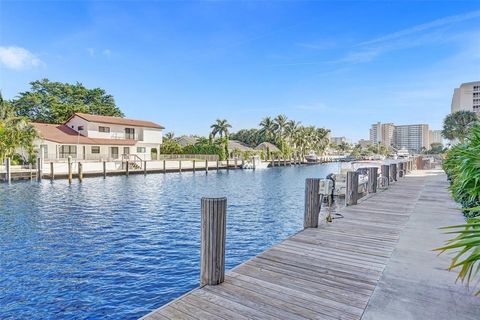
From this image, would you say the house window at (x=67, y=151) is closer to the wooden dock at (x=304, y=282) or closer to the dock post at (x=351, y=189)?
the dock post at (x=351, y=189)

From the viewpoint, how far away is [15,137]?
95.7 ft

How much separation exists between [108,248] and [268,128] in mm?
66893

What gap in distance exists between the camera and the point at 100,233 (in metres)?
10.6

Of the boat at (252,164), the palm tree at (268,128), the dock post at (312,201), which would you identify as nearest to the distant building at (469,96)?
the palm tree at (268,128)

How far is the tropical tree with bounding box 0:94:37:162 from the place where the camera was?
92.8 feet

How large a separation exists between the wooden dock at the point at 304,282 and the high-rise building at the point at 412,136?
18709cm

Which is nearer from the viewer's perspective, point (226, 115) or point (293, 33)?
point (293, 33)

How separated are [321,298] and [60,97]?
58338mm

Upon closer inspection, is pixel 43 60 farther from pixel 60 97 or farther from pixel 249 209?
pixel 249 209

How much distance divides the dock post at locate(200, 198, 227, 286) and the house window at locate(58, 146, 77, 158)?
126 ft

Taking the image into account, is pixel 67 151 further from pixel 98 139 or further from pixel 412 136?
pixel 412 136

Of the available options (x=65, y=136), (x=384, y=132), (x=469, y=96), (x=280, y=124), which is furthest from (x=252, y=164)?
(x=384, y=132)

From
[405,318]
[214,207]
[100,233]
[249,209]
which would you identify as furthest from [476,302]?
[249,209]

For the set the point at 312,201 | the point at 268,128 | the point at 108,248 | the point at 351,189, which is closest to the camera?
the point at 312,201
